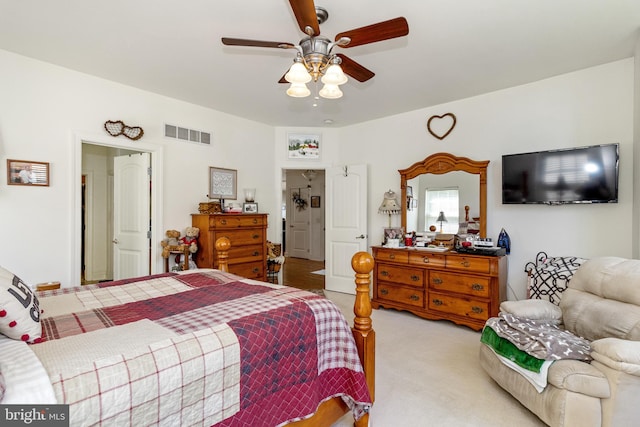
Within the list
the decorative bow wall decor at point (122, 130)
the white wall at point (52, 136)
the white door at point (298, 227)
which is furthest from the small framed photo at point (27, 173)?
the white door at point (298, 227)

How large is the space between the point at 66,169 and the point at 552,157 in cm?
489

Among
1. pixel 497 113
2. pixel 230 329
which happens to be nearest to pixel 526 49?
pixel 497 113

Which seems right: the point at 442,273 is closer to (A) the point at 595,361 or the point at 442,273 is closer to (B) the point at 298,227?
(A) the point at 595,361

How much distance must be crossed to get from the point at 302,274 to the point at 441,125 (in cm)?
387

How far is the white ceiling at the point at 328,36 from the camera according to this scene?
2172mm

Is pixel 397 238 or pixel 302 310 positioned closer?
pixel 302 310

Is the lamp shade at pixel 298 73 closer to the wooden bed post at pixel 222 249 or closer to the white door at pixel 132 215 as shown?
the wooden bed post at pixel 222 249

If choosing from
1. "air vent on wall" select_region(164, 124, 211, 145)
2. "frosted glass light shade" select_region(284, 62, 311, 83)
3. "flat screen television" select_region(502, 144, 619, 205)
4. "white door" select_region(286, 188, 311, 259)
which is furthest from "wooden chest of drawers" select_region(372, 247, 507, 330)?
"white door" select_region(286, 188, 311, 259)

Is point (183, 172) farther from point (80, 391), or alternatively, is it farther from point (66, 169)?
point (80, 391)

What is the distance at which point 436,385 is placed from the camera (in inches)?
92.6

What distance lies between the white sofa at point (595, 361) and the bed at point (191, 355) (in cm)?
102

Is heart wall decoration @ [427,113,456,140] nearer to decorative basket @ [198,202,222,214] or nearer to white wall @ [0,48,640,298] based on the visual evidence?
white wall @ [0,48,640,298]

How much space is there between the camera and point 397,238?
420 centimetres

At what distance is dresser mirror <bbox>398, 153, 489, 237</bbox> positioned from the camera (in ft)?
12.5
